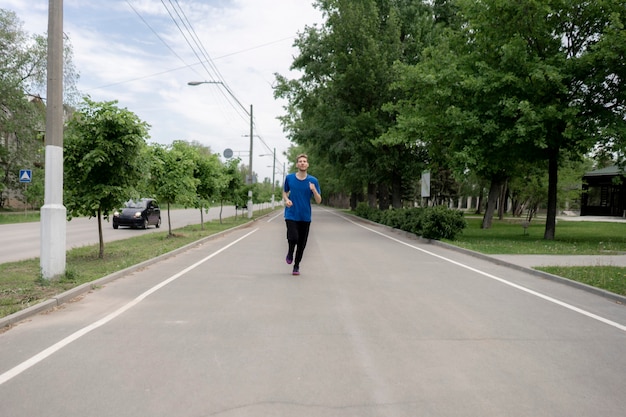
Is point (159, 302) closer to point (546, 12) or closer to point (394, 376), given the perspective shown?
point (394, 376)

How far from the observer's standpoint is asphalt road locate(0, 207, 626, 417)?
3.49m

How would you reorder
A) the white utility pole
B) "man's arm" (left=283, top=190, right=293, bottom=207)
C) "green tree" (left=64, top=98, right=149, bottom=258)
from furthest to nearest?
1. "green tree" (left=64, top=98, right=149, bottom=258)
2. "man's arm" (left=283, top=190, right=293, bottom=207)
3. the white utility pole

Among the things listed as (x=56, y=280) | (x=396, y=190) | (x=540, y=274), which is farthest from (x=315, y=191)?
(x=396, y=190)

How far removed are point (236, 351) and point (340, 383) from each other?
1192 mm

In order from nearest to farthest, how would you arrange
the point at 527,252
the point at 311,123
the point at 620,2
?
the point at 527,252 → the point at 620,2 → the point at 311,123

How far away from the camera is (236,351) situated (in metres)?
4.58

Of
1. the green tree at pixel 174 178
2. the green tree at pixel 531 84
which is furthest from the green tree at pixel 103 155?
the green tree at pixel 531 84

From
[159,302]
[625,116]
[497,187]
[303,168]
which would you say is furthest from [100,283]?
[497,187]

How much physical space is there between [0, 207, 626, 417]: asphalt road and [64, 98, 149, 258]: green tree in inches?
122

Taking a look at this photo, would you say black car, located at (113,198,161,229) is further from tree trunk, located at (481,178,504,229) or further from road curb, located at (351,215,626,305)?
tree trunk, located at (481,178,504,229)

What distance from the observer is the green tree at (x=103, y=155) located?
402 inches

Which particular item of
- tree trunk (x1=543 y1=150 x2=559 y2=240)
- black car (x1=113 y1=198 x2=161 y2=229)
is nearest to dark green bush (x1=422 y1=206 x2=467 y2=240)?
tree trunk (x1=543 y1=150 x2=559 y2=240)

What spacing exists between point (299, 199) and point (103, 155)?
444 centimetres

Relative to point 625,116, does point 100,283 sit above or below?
below
